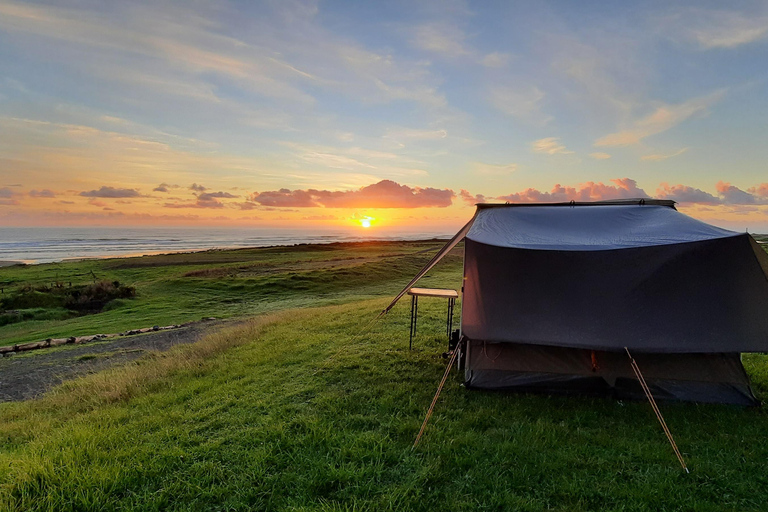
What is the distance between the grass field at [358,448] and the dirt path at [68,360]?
2.08 metres

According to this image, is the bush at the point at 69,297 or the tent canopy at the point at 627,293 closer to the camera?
the tent canopy at the point at 627,293

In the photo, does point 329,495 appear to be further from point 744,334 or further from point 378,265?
point 378,265

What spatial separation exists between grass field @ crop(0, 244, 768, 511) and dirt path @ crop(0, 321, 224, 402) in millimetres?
2083

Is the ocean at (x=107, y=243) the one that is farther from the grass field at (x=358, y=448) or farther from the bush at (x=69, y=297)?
the grass field at (x=358, y=448)

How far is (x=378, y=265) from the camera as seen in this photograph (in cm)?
3028

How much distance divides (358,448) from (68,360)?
31.2 ft

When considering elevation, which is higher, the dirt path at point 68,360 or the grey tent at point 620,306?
the grey tent at point 620,306

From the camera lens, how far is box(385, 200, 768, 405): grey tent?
4.30m

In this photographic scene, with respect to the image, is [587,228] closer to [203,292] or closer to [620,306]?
[620,306]

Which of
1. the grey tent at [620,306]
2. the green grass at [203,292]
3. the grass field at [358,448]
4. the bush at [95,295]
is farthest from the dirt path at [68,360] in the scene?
the bush at [95,295]

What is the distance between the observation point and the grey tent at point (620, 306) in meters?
4.30

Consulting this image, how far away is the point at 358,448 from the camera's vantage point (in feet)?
12.8

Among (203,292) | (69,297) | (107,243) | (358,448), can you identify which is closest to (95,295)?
(69,297)

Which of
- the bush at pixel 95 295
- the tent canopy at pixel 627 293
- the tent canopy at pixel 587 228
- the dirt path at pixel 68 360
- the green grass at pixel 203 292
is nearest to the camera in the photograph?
the tent canopy at pixel 627 293
